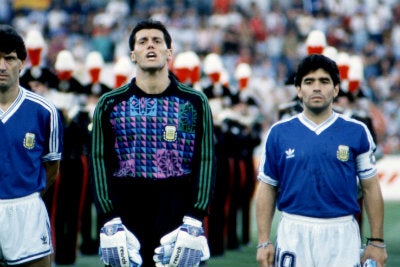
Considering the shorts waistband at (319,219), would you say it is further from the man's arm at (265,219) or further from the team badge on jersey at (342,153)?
the team badge on jersey at (342,153)

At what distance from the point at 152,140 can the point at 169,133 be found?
0.10 metres

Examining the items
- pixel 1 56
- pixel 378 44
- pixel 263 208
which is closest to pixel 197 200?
pixel 263 208

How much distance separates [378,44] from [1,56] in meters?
21.2

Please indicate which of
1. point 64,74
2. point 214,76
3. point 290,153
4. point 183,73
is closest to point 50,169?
point 290,153

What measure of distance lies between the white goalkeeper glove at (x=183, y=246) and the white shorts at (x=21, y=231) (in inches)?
34.2

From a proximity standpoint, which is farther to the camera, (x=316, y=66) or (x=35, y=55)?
(x=35, y=55)

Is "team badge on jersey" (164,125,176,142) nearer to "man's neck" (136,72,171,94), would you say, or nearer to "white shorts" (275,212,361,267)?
"man's neck" (136,72,171,94)

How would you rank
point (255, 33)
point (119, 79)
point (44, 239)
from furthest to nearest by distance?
point (255, 33), point (119, 79), point (44, 239)

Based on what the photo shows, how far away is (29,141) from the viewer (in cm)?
737

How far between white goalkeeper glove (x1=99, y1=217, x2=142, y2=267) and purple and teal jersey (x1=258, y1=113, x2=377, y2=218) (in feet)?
3.58

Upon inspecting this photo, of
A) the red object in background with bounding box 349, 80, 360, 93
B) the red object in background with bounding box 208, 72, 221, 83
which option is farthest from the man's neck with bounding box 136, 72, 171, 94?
the red object in background with bounding box 208, 72, 221, 83

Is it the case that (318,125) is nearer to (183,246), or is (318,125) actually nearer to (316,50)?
(183,246)

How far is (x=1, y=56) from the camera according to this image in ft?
24.0

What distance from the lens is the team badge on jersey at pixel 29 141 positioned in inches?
290
